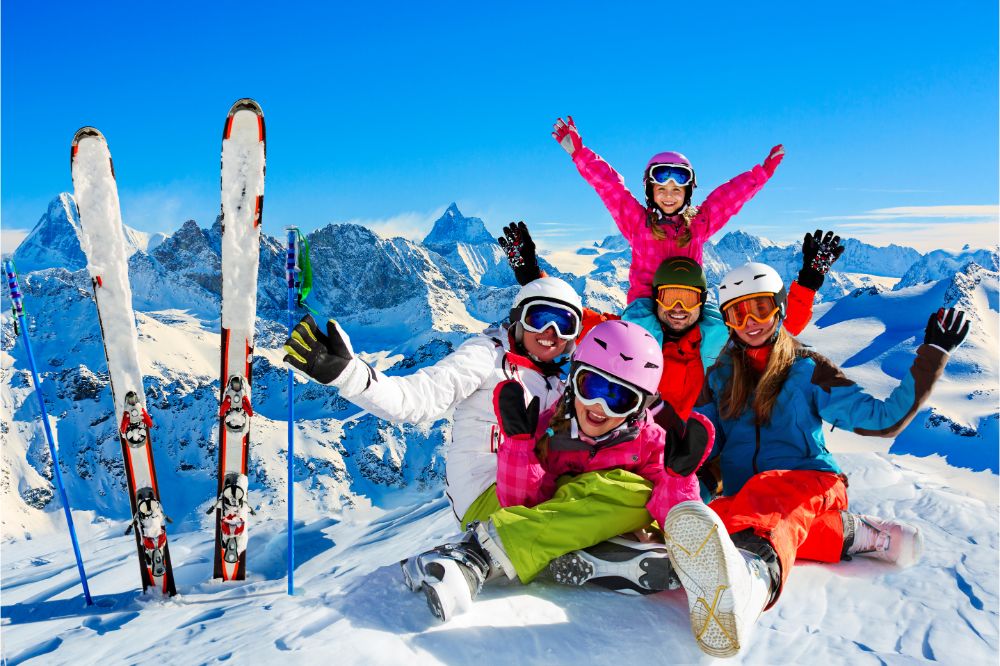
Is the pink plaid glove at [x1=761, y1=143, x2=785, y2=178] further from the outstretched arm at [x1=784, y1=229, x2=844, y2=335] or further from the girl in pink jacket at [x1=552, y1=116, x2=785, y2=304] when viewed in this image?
the outstretched arm at [x1=784, y1=229, x2=844, y2=335]

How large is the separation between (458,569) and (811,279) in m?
3.73

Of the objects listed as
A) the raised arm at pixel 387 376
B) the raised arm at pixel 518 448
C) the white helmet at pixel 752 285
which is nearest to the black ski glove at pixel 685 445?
the raised arm at pixel 518 448

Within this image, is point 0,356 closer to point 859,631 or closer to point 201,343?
point 201,343

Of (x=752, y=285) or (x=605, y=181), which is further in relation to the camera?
(x=605, y=181)

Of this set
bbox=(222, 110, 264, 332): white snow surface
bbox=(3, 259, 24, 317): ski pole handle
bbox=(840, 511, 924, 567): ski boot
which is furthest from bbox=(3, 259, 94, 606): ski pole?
bbox=(840, 511, 924, 567): ski boot

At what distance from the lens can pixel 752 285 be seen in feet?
13.1

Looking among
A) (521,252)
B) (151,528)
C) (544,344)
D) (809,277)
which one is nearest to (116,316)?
(151,528)

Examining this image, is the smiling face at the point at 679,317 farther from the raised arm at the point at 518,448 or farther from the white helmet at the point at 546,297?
the raised arm at the point at 518,448

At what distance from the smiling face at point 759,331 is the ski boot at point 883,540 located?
1.07m

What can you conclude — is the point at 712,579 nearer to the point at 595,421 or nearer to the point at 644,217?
the point at 595,421

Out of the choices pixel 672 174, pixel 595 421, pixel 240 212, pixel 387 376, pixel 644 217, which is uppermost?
pixel 240 212

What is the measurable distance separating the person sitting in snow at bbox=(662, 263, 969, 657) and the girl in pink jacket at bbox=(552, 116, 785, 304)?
0.94 m

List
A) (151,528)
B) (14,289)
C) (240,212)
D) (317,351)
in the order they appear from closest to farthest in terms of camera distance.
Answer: (317,351) < (151,528) < (240,212) < (14,289)

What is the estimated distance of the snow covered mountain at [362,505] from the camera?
2723 millimetres
